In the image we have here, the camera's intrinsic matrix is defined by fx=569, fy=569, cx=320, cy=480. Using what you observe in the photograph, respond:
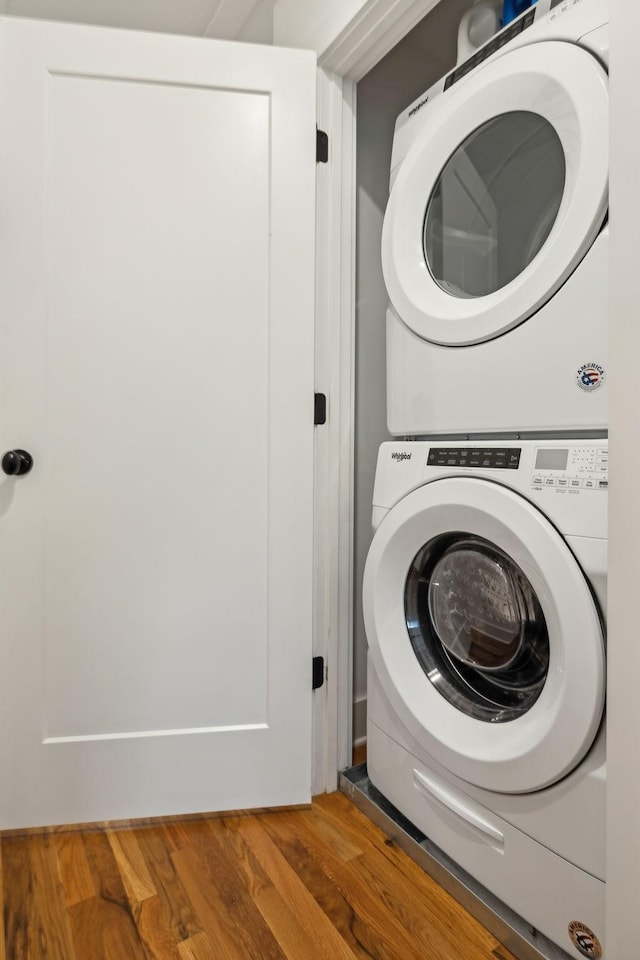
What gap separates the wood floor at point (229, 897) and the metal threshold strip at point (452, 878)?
2 cm

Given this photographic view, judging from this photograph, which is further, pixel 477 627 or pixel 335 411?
pixel 335 411

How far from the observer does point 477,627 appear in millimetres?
1142

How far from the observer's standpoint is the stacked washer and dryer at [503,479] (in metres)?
0.89

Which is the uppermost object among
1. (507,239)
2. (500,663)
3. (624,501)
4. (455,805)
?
(507,239)

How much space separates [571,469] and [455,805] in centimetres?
71

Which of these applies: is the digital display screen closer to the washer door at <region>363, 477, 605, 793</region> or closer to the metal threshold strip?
the washer door at <region>363, 477, 605, 793</region>

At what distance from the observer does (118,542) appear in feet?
4.49

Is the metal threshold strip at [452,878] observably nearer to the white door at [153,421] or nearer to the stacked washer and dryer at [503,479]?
the stacked washer and dryer at [503,479]

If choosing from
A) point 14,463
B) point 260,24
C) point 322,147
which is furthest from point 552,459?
point 260,24

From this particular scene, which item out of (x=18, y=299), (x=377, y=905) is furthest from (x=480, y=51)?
(x=377, y=905)

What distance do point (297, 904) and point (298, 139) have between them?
5.55 ft

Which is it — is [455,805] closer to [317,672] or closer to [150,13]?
[317,672]

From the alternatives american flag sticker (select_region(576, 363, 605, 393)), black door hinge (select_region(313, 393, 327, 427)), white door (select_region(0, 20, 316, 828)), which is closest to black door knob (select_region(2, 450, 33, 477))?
white door (select_region(0, 20, 316, 828))

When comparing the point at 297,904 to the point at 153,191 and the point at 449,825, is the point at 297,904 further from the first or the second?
the point at 153,191
